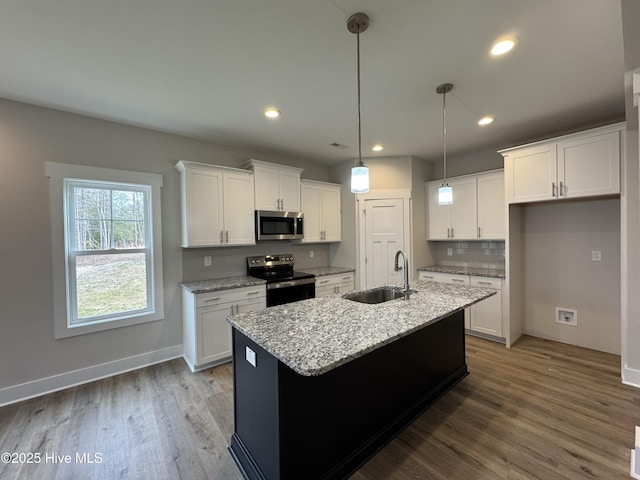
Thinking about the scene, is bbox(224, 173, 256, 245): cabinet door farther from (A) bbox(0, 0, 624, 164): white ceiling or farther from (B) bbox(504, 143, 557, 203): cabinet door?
(B) bbox(504, 143, 557, 203): cabinet door

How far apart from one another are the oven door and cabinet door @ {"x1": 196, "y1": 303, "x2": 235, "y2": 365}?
499 mm

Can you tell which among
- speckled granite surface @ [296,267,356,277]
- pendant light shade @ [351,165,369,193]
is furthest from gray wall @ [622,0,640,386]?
speckled granite surface @ [296,267,356,277]

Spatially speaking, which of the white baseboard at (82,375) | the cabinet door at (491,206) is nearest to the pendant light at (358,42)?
the cabinet door at (491,206)

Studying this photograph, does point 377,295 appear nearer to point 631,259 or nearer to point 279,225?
point 279,225

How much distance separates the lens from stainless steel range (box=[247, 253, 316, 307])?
11.3ft

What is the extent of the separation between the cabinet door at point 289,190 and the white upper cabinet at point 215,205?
46cm

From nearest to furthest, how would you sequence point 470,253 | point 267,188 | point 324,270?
point 267,188 → point 470,253 → point 324,270

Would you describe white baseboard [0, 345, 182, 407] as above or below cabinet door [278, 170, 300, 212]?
below

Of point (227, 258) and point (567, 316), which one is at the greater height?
point (227, 258)

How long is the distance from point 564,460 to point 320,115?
3.30m

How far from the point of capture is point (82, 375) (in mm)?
2725

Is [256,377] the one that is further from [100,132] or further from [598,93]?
[598,93]

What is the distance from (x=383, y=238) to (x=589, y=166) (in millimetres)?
2441

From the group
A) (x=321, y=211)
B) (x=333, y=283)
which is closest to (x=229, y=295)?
(x=333, y=283)
